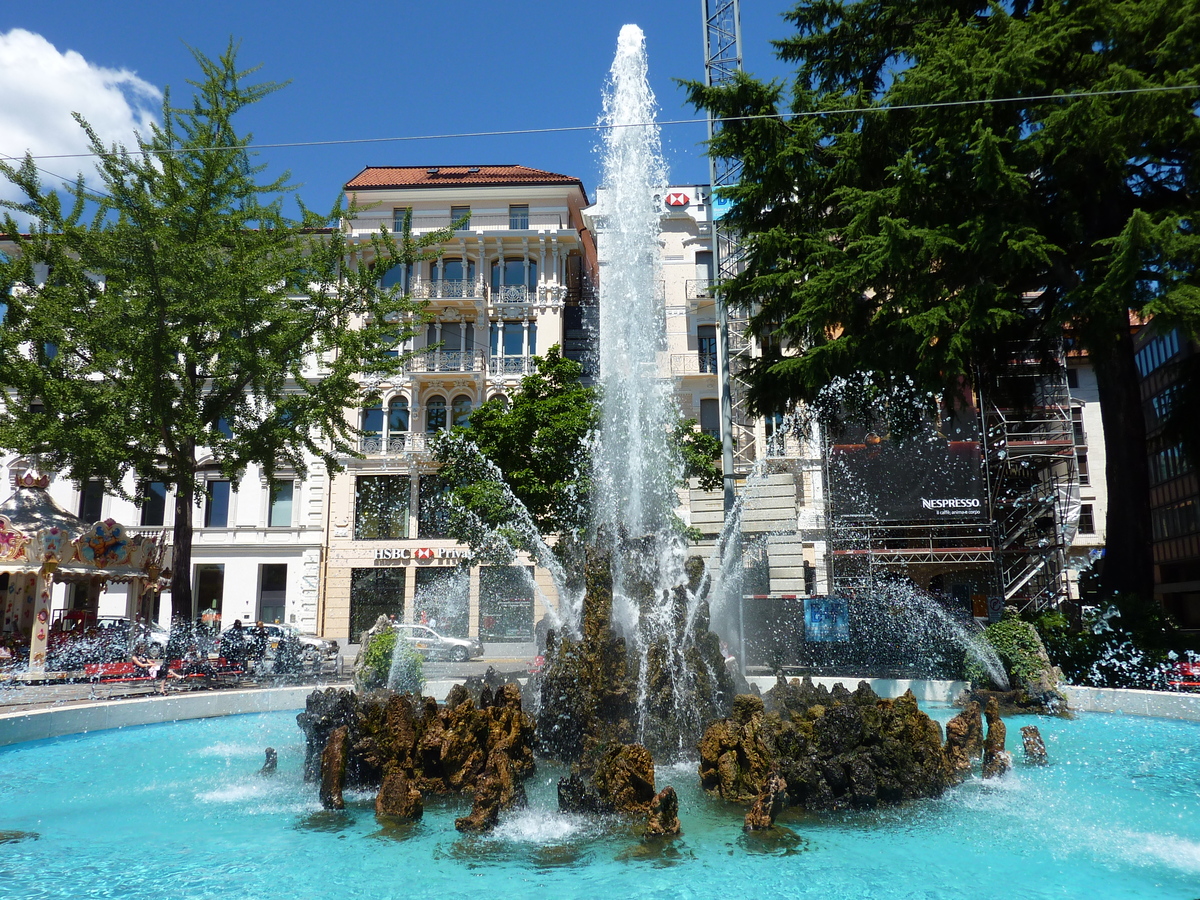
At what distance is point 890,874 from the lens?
599 centimetres

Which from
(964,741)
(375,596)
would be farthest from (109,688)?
(375,596)

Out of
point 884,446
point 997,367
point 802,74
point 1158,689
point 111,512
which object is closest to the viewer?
point 1158,689

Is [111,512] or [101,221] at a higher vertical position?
[101,221]

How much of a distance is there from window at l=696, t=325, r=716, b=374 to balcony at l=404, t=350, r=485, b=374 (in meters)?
9.46

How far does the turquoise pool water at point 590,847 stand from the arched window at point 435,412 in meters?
26.8

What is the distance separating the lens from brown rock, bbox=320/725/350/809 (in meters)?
7.83

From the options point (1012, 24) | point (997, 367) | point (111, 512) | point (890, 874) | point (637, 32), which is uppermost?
point (637, 32)

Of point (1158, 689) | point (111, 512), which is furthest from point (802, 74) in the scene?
point (111, 512)

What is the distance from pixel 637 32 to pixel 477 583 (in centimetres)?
2283

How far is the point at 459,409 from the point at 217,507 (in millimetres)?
10890

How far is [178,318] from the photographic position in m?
19.1

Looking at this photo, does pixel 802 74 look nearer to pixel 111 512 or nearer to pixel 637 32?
pixel 637 32

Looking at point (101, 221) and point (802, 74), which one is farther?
point (802, 74)

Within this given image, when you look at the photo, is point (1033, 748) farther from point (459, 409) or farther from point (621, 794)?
point (459, 409)
